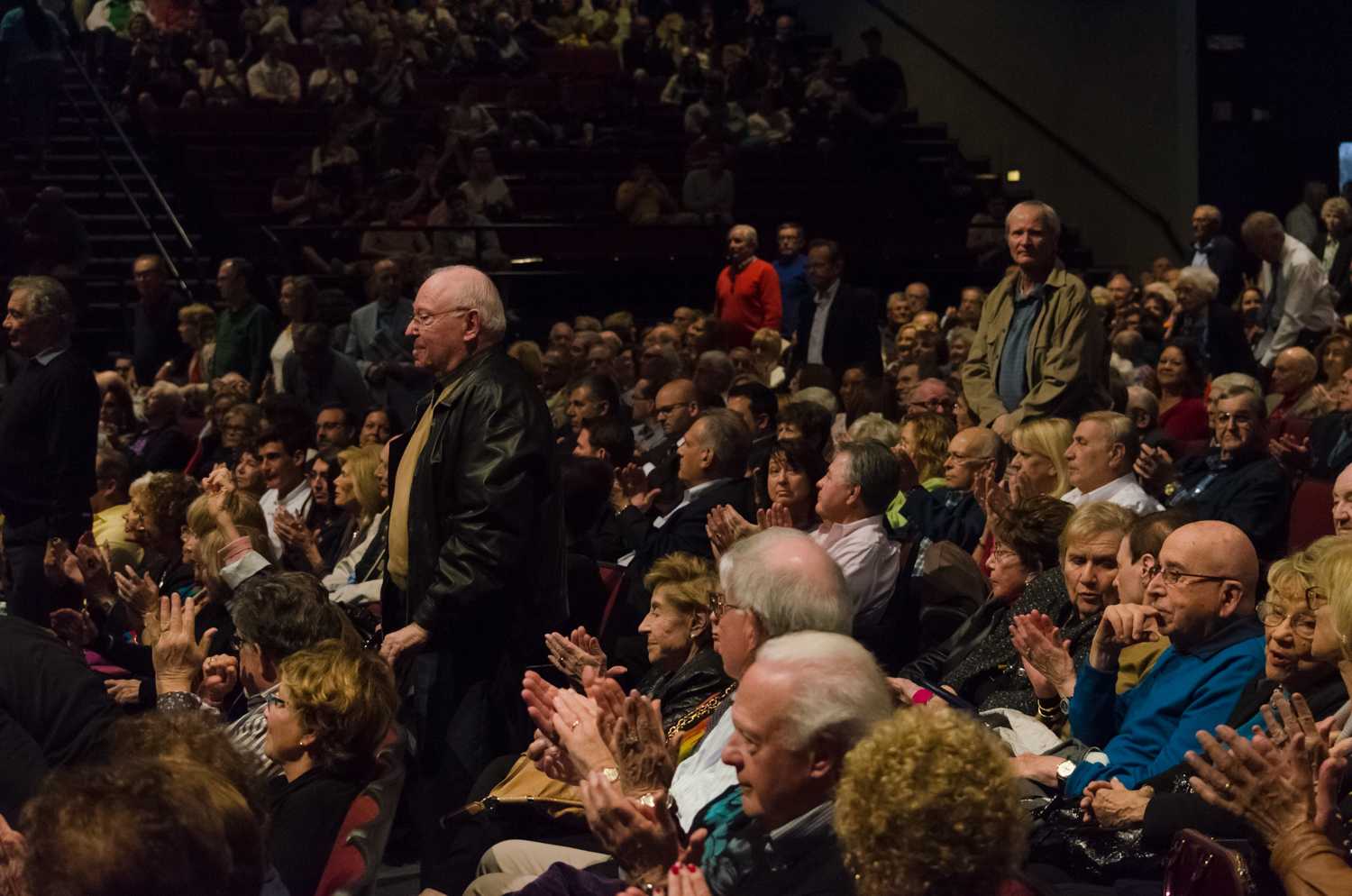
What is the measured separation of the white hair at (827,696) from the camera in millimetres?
2676

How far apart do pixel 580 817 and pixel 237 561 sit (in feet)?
6.17

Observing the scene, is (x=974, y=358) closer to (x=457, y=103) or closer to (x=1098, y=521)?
(x=1098, y=521)

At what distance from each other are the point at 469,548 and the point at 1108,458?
7.50 ft

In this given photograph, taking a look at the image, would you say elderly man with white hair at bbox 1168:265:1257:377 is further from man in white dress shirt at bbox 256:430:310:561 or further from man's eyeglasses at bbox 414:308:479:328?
man's eyeglasses at bbox 414:308:479:328

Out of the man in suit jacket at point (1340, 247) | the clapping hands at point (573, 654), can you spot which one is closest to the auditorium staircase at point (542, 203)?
the man in suit jacket at point (1340, 247)

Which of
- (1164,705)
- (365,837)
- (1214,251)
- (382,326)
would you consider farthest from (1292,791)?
(1214,251)

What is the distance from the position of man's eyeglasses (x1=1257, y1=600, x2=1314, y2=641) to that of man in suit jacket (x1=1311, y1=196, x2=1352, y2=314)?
8.61m

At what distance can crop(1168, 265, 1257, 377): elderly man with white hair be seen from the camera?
9.12 meters

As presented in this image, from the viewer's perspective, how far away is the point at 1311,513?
5.77 metres

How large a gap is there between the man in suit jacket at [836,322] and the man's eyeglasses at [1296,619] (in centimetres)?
596

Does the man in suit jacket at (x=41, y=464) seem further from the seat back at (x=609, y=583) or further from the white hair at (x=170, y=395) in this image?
the white hair at (x=170, y=395)

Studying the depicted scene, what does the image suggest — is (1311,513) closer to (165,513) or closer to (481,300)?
(481,300)

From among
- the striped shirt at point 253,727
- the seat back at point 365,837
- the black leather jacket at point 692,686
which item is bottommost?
the black leather jacket at point 692,686

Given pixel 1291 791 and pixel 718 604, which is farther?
pixel 718 604
